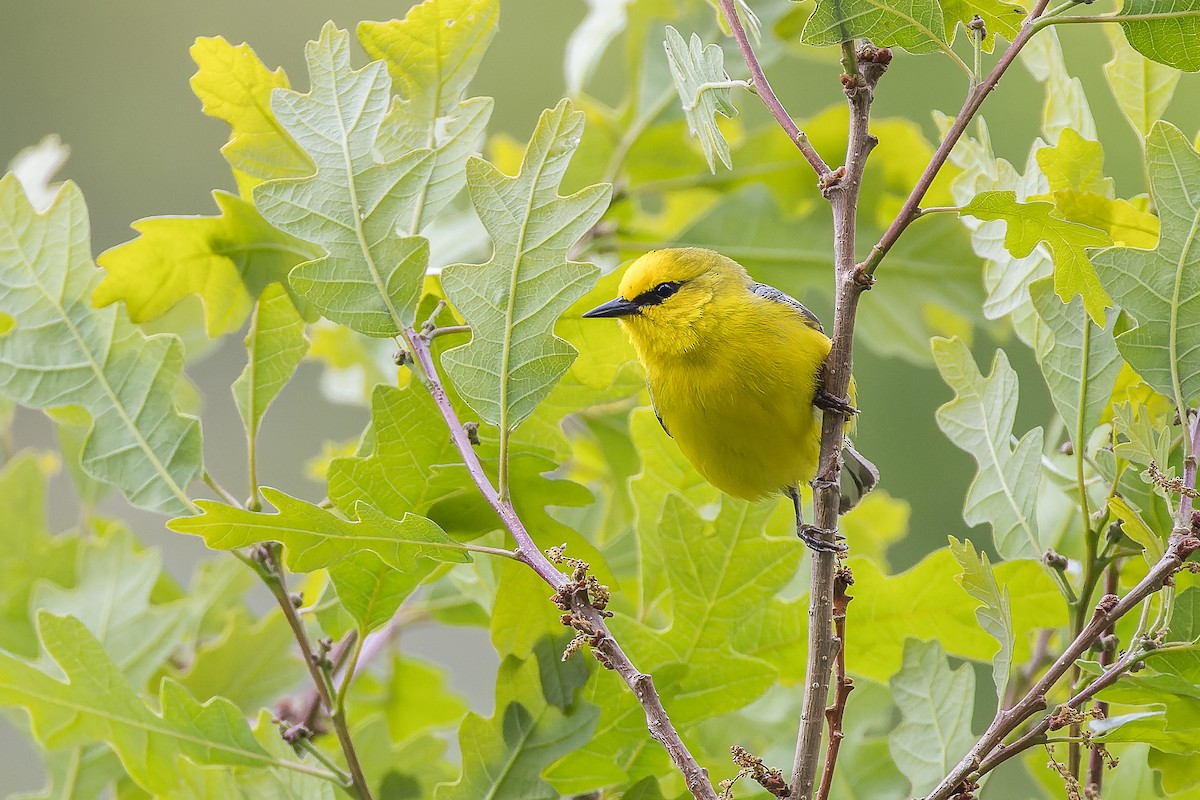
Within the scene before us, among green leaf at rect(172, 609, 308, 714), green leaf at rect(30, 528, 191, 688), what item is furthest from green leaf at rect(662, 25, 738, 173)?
green leaf at rect(30, 528, 191, 688)

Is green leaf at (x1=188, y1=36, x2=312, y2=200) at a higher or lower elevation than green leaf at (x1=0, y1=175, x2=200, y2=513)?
higher

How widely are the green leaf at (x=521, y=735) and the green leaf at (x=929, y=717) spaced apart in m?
0.34

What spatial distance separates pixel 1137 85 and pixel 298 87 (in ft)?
19.4

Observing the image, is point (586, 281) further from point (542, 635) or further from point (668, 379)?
point (668, 379)

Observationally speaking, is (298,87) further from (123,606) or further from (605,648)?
(605,648)

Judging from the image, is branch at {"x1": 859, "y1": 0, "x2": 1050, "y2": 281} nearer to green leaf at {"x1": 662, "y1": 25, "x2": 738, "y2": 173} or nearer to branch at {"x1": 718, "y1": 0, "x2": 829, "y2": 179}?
branch at {"x1": 718, "y1": 0, "x2": 829, "y2": 179}

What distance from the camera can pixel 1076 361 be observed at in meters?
1.27

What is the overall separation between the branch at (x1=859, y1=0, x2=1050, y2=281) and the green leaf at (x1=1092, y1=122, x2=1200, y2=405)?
0.18m

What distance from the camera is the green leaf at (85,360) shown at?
1.37 meters

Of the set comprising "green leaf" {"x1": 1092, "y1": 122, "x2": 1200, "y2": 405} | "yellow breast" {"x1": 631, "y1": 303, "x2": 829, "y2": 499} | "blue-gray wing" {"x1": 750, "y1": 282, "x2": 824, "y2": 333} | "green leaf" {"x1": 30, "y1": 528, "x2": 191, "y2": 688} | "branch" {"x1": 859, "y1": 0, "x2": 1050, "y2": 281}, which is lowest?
"green leaf" {"x1": 30, "y1": 528, "x2": 191, "y2": 688}

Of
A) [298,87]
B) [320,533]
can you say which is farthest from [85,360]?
[298,87]

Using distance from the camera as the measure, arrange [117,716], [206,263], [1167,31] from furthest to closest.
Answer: [206,263] < [117,716] < [1167,31]

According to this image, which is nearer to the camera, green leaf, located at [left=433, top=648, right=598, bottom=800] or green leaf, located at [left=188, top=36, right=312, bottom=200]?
green leaf, located at [left=433, top=648, right=598, bottom=800]

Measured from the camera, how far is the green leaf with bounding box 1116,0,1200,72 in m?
1.06
